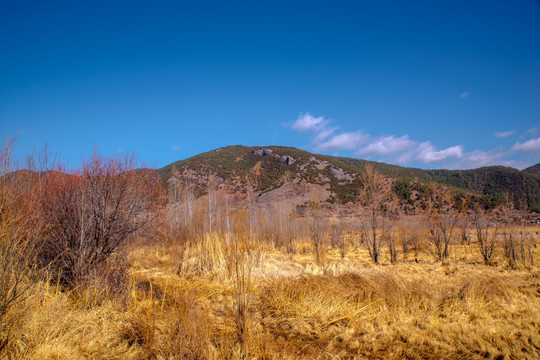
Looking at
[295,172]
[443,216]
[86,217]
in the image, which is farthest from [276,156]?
[86,217]

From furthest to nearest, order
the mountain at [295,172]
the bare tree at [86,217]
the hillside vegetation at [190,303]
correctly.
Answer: the mountain at [295,172], the bare tree at [86,217], the hillside vegetation at [190,303]

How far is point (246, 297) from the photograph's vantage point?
4.11 metres

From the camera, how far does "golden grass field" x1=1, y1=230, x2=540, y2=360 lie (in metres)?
3.55

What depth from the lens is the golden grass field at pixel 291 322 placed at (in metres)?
3.55

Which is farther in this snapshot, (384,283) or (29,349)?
(384,283)

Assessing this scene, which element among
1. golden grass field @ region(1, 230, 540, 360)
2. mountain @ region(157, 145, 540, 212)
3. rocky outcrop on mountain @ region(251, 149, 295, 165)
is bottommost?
golden grass field @ region(1, 230, 540, 360)

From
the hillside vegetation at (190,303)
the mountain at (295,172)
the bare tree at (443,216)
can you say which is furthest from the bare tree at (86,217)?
the mountain at (295,172)

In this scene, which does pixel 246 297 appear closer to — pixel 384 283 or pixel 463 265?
pixel 384 283

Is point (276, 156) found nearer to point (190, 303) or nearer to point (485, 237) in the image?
point (485, 237)

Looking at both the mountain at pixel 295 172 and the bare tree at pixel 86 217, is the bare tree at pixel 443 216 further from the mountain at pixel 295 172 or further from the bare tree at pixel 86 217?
the mountain at pixel 295 172

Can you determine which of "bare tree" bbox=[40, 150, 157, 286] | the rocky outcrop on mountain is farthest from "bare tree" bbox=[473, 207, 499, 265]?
the rocky outcrop on mountain

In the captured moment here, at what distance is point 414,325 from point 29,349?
19.3ft

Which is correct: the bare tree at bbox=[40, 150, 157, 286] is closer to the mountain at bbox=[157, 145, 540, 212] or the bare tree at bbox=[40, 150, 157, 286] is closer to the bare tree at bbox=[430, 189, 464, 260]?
the bare tree at bbox=[430, 189, 464, 260]

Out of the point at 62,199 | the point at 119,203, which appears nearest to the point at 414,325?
the point at 119,203
